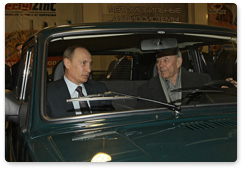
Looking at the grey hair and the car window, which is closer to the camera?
the car window

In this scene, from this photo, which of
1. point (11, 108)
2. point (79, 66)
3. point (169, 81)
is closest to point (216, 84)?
point (169, 81)

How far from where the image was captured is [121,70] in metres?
3.41

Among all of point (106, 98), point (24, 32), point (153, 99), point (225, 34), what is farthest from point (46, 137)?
point (24, 32)

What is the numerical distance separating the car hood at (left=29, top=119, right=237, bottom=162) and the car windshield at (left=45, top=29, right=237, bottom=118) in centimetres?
22

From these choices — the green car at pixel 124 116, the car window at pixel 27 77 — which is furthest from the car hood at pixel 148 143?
the car window at pixel 27 77

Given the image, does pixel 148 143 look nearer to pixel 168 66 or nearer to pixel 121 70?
pixel 168 66

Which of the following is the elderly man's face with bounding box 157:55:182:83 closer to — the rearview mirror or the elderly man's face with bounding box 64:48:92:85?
the rearview mirror

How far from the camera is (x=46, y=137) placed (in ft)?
6.56

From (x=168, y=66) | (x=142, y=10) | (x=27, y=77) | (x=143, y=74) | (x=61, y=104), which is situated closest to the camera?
(x=61, y=104)

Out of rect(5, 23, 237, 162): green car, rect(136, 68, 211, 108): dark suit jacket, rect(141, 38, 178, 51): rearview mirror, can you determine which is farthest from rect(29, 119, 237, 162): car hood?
rect(141, 38, 178, 51): rearview mirror

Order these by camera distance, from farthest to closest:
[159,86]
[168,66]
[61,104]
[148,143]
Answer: [168,66]
[159,86]
[61,104]
[148,143]

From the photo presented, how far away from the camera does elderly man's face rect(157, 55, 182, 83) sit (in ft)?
9.31

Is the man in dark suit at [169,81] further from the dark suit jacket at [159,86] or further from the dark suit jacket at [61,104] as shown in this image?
the dark suit jacket at [61,104]

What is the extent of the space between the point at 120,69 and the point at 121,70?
2cm
